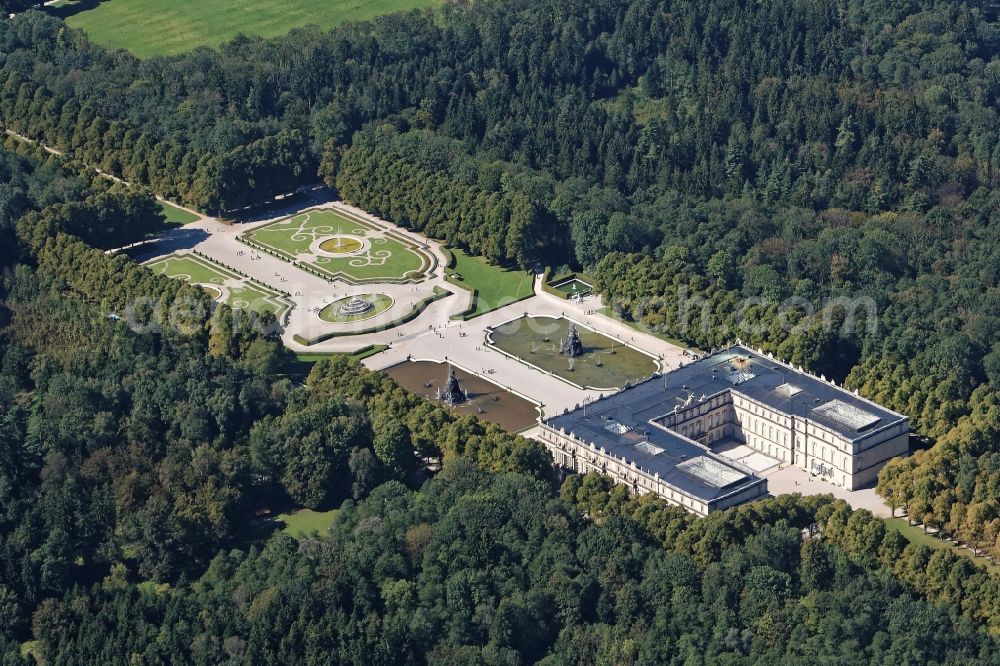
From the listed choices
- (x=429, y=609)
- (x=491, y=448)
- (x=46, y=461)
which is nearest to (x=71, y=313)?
(x=46, y=461)

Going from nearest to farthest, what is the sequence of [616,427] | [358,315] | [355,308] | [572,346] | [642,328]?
[616,427] < [572,346] < [642,328] < [358,315] < [355,308]

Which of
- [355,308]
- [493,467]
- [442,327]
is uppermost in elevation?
[493,467]

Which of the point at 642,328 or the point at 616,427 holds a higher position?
the point at 616,427

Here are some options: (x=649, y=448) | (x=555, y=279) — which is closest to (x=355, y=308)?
(x=555, y=279)

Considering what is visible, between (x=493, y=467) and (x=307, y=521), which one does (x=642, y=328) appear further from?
(x=307, y=521)

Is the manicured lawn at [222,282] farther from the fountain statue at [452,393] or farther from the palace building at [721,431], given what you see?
the palace building at [721,431]

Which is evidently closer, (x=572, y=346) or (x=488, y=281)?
(x=572, y=346)

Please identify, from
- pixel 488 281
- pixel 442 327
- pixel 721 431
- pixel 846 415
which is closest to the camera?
pixel 846 415
